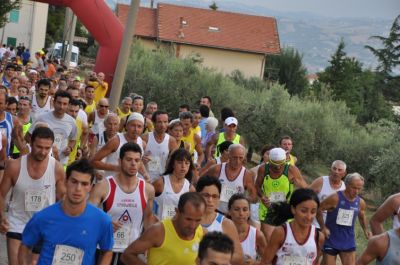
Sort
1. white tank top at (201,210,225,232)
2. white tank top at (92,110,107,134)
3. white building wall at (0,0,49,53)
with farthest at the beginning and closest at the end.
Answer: white building wall at (0,0,49,53)
white tank top at (92,110,107,134)
white tank top at (201,210,225,232)

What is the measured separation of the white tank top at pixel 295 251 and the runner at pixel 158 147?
3.77m

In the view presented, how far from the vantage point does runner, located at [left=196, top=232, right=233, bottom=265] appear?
4.23m

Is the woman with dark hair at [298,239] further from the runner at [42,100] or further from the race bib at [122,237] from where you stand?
the runner at [42,100]

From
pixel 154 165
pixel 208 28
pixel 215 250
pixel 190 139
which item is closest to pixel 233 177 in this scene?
pixel 154 165

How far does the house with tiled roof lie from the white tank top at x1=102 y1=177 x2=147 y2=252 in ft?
175

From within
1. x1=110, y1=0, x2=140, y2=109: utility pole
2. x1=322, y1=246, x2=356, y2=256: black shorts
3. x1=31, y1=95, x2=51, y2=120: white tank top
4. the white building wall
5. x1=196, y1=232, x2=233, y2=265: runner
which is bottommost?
x1=322, y1=246, x2=356, y2=256: black shorts

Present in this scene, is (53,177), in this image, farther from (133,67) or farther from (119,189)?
(133,67)

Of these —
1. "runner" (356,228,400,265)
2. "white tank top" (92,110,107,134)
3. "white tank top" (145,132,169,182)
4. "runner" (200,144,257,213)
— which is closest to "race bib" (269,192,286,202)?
"runner" (200,144,257,213)

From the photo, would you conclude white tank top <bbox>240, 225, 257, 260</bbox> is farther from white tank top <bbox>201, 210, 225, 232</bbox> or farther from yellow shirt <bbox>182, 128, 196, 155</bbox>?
yellow shirt <bbox>182, 128, 196, 155</bbox>

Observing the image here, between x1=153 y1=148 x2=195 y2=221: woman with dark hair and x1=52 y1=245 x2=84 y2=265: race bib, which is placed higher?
x1=153 y1=148 x2=195 y2=221: woman with dark hair

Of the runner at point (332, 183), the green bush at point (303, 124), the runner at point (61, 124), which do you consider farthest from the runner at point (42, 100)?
the green bush at point (303, 124)

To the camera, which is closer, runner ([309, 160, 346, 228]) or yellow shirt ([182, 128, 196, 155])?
runner ([309, 160, 346, 228])

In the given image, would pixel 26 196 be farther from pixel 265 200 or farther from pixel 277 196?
pixel 277 196

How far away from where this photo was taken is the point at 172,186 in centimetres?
739
